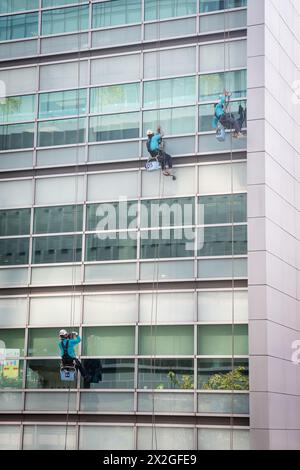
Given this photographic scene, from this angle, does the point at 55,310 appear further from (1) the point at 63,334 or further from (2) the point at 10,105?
(2) the point at 10,105

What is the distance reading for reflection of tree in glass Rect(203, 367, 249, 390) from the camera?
502 inches

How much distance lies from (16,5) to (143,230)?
4591 millimetres

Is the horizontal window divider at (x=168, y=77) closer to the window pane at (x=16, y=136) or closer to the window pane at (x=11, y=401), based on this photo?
Result: the window pane at (x=16, y=136)

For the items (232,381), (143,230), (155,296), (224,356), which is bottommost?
(232,381)

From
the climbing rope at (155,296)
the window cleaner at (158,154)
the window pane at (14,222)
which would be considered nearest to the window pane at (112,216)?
the climbing rope at (155,296)

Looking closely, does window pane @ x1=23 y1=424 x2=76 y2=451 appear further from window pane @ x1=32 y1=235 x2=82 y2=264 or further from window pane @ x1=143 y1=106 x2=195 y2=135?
window pane @ x1=143 y1=106 x2=195 y2=135

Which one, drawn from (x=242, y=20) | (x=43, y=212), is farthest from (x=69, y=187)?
(x=242, y=20)

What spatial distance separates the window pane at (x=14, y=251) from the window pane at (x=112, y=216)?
1.12 meters

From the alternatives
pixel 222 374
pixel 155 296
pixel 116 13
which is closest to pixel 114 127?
pixel 116 13

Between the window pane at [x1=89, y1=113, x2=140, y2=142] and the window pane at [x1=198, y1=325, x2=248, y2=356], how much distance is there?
3299mm

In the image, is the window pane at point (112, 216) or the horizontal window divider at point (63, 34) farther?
the horizontal window divider at point (63, 34)

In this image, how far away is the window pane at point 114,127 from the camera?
14.0 meters

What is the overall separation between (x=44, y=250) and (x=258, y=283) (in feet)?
11.4

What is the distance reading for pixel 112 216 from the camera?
13828 mm
